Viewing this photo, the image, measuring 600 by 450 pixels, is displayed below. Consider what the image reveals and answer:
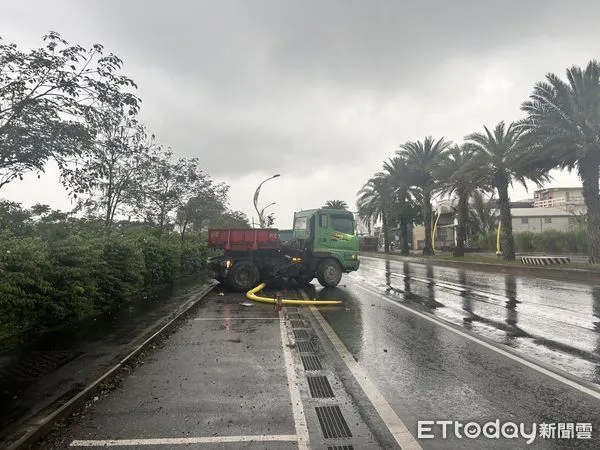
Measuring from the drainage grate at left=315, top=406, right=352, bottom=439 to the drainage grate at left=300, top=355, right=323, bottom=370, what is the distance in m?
1.41

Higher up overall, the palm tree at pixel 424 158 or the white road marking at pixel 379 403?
the palm tree at pixel 424 158

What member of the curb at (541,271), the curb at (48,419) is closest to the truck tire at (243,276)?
the curb at (48,419)

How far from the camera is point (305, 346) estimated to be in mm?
7055

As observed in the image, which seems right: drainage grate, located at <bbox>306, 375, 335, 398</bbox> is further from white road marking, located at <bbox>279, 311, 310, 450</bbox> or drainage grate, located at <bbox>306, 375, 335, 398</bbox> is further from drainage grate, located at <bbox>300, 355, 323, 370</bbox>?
drainage grate, located at <bbox>300, 355, 323, 370</bbox>

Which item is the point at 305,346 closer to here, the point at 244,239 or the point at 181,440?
the point at 181,440

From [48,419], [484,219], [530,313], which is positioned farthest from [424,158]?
[48,419]

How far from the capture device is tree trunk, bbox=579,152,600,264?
22.2m

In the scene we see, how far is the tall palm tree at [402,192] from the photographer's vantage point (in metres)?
44.1

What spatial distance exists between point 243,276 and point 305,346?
8674 millimetres

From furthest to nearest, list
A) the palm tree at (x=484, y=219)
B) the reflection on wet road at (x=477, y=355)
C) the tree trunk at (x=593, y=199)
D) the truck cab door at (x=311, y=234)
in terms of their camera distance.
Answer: the palm tree at (x=484, y=219)
the tree trunk at (x=593, y=199)
the truck cab door at (x=311, y=234)
the reflection on wet road at (x=477, y=355)

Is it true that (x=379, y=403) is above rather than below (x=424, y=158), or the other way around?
below

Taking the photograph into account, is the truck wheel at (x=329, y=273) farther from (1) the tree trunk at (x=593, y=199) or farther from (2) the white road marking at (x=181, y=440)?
(1) the tree trunk at (x=593, y=199)

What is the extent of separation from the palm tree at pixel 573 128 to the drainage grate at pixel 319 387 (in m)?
Result: 20.9

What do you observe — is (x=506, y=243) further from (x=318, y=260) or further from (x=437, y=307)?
(x=437, y=307)
